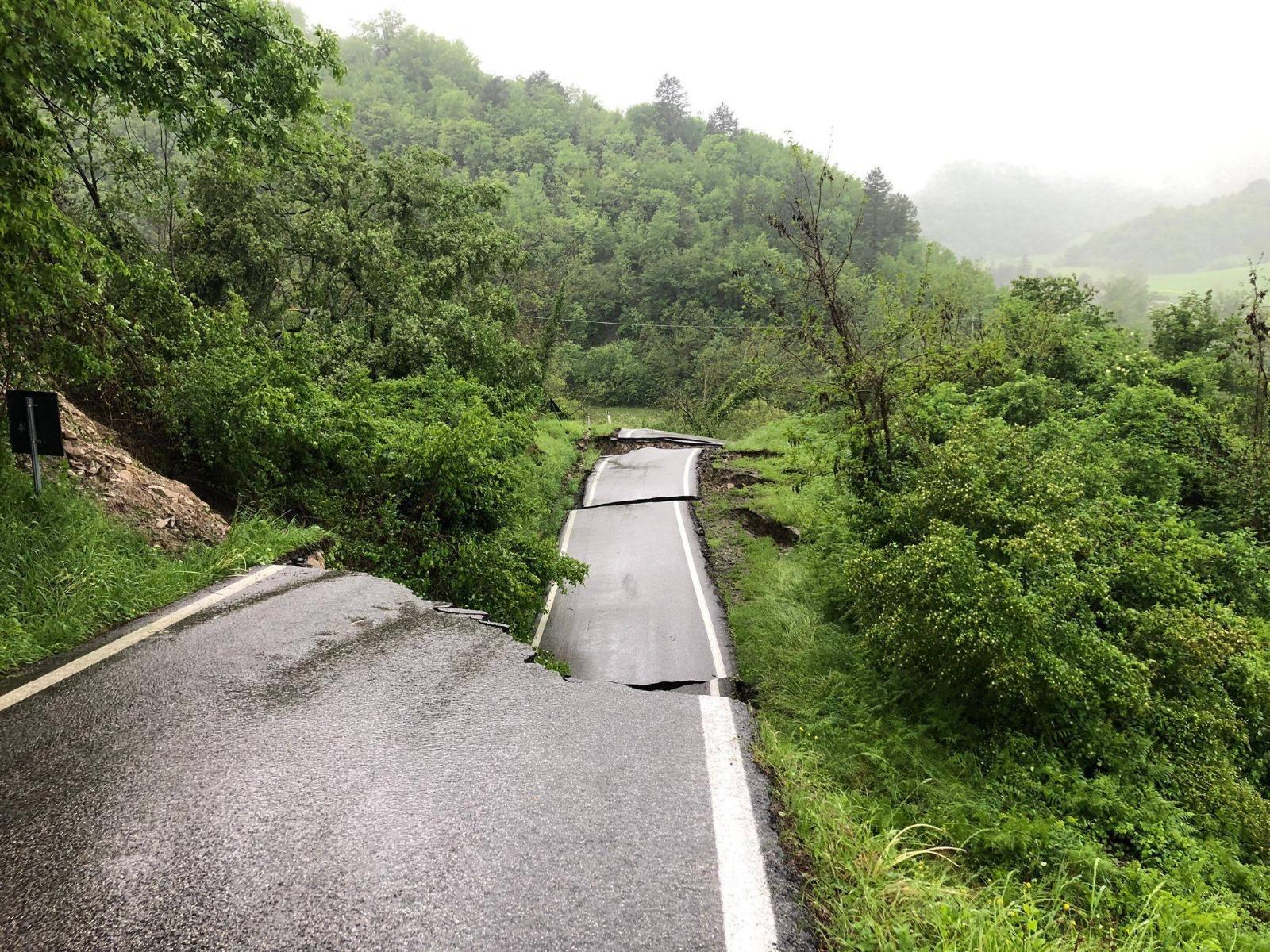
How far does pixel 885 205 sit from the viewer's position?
7131cm

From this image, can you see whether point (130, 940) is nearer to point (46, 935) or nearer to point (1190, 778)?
point (46, 935)

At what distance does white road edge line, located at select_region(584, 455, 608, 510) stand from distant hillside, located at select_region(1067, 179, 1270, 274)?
177216mm

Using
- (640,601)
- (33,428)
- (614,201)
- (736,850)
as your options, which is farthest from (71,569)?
(614,201)

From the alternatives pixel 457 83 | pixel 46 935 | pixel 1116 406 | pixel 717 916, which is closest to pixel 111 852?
pixel 46 935

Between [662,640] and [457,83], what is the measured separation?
117 m

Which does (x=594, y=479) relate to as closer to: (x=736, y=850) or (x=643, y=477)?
(x=643, y=477)

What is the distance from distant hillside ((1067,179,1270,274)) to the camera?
509 ft

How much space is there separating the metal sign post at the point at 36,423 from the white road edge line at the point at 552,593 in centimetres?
436

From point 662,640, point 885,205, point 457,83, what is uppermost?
point 457,83

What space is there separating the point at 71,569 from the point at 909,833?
671 cm

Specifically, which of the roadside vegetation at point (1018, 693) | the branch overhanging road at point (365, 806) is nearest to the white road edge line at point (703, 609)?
the roadside vegetation at point (1018, 693)

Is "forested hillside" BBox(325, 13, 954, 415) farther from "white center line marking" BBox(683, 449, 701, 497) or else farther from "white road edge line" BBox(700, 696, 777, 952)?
A: "white road edge line" BBox(700, 696, 777, 952)

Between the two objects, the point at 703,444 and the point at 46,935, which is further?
the point at 703,444

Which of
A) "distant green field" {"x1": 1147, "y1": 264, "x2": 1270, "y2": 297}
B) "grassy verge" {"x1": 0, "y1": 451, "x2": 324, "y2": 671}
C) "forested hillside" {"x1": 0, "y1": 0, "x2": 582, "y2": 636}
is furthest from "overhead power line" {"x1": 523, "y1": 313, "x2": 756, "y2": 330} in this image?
"distant green field" {"x1": 1147, "y1": 264, "x2": 1270, "y2": 297}
